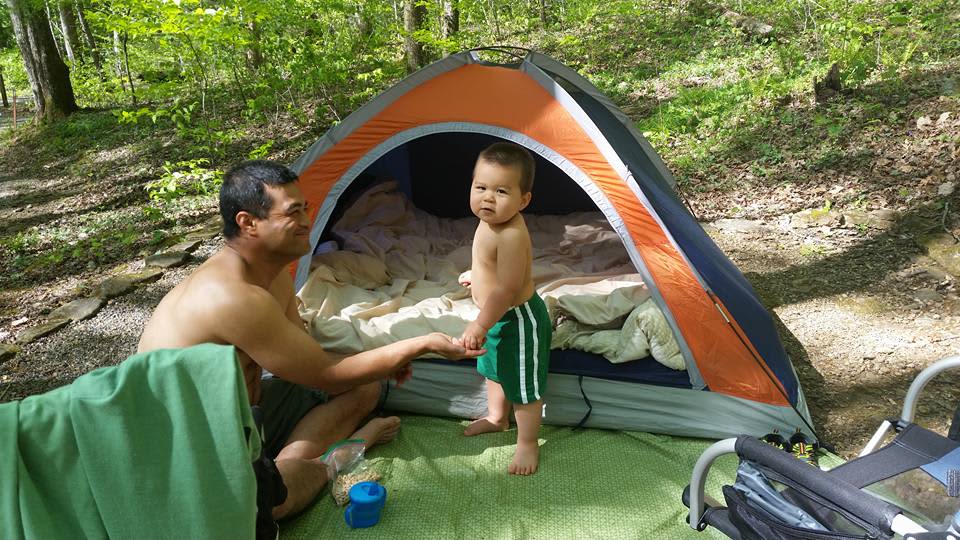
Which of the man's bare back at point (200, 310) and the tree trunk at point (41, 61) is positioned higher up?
the tree trunk at point (41, 61)

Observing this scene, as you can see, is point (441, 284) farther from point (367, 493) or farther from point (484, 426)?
point (367, 493)

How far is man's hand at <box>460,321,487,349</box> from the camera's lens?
2.25 metres

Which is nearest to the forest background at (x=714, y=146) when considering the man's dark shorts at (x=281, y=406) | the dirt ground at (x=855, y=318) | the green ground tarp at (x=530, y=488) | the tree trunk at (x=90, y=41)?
the dirt ground at (x=855, y=318)

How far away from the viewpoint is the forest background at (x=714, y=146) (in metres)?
3.59

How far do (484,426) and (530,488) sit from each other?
1.29ft

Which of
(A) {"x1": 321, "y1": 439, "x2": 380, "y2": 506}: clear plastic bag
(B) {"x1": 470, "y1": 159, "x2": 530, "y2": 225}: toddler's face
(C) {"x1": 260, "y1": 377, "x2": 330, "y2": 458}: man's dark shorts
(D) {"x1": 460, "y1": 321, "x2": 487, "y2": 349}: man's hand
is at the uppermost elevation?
(B) {"x1": 470, "y1": 159, "x2": 530, "y2": 225}: toddler's face

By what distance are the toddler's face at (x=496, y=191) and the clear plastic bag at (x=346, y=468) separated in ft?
3.24

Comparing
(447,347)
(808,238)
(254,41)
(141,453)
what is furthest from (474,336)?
(254,41)

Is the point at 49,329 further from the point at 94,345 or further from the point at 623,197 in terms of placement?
the point at 623,197

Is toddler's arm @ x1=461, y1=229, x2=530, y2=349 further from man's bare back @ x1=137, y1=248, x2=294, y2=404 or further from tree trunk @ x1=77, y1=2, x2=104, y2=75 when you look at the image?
tree trunk @ x1=77, y1=2, x2=104, y2=75

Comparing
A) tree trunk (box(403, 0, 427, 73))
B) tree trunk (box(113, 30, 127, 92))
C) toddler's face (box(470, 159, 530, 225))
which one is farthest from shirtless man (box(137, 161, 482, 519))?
tree trunk (box(113, 30, 127, 92))

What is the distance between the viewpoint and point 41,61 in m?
9.41

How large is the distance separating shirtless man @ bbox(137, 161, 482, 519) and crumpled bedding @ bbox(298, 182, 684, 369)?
2.12ft

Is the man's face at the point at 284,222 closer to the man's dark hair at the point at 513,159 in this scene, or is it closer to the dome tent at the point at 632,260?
the man's dark hair at the point at 513,159
